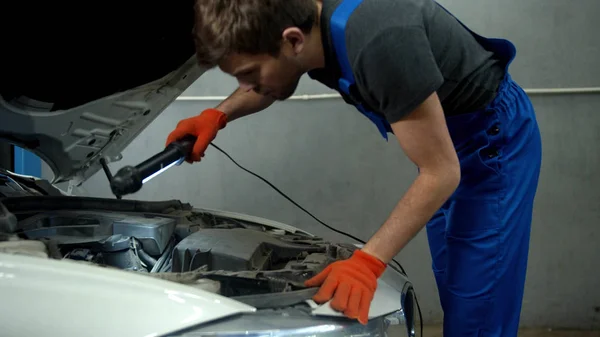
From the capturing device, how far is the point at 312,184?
279 centimetres

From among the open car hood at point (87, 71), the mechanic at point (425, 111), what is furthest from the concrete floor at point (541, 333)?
the open car hood at point (87, 71)

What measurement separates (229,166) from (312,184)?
1.51 ft

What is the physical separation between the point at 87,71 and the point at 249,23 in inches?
35.5

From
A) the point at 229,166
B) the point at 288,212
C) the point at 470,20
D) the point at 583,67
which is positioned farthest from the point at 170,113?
the point at 583,67

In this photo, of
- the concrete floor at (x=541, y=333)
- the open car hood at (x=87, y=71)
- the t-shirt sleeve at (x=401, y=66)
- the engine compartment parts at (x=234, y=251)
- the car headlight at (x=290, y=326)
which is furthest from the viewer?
the concrete floor at (x=541, y=333)

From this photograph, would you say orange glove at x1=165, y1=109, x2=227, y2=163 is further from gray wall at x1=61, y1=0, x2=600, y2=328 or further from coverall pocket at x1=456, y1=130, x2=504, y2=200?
gray wall at x1=61, y1=0, x2=600, y2=328

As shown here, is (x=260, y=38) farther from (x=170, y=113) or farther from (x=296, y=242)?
(x=170, y=113)

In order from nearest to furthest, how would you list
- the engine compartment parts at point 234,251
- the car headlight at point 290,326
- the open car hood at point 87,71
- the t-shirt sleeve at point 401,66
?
the car headlight at point 290,326, the t-shirt sleeve at point 401,66, the engine compartment parts at point 234,251, the open car hood at point 87,71

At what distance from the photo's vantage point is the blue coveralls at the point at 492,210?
1.39m

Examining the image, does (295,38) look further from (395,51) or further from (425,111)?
(425,111)

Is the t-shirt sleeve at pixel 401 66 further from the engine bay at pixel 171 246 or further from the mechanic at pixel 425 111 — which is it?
the engine bay at pixel 171 246

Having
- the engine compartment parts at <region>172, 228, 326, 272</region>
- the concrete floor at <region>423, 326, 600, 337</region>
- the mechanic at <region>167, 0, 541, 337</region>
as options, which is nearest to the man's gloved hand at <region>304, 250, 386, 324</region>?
the mechanic at <region>167, 0, 541, 337</region>

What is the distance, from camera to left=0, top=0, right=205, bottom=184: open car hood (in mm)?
1584

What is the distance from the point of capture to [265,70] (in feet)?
3.78
